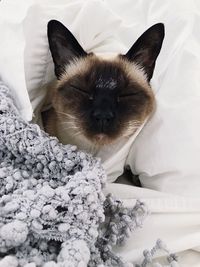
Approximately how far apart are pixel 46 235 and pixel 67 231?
4cm

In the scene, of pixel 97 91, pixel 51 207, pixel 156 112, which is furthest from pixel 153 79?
pixel 51 207

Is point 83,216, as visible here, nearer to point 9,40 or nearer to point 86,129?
point 86,129

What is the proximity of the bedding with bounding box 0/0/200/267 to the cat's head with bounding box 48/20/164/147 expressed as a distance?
5cm

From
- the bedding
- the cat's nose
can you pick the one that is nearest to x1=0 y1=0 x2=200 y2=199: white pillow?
the bedding

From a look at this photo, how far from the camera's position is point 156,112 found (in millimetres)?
1009

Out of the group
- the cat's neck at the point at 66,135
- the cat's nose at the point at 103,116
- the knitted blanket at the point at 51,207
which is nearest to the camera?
the knitted blanket at the point at 51,207

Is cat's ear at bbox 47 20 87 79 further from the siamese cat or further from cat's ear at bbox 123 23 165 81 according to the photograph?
cat's ear at bbox 123 23 165 81

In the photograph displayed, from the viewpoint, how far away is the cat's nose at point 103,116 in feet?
2.88

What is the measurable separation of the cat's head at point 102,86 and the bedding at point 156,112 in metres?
0.05

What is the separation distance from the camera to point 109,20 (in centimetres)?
109

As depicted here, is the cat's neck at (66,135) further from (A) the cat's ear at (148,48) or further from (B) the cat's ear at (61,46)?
(A) the cat's ear at (148,48)

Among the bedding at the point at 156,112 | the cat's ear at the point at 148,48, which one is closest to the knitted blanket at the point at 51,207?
the bedding at the point at 156,112

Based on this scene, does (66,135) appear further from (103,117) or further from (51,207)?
(51,207)

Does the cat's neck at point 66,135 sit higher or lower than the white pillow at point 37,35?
lower
